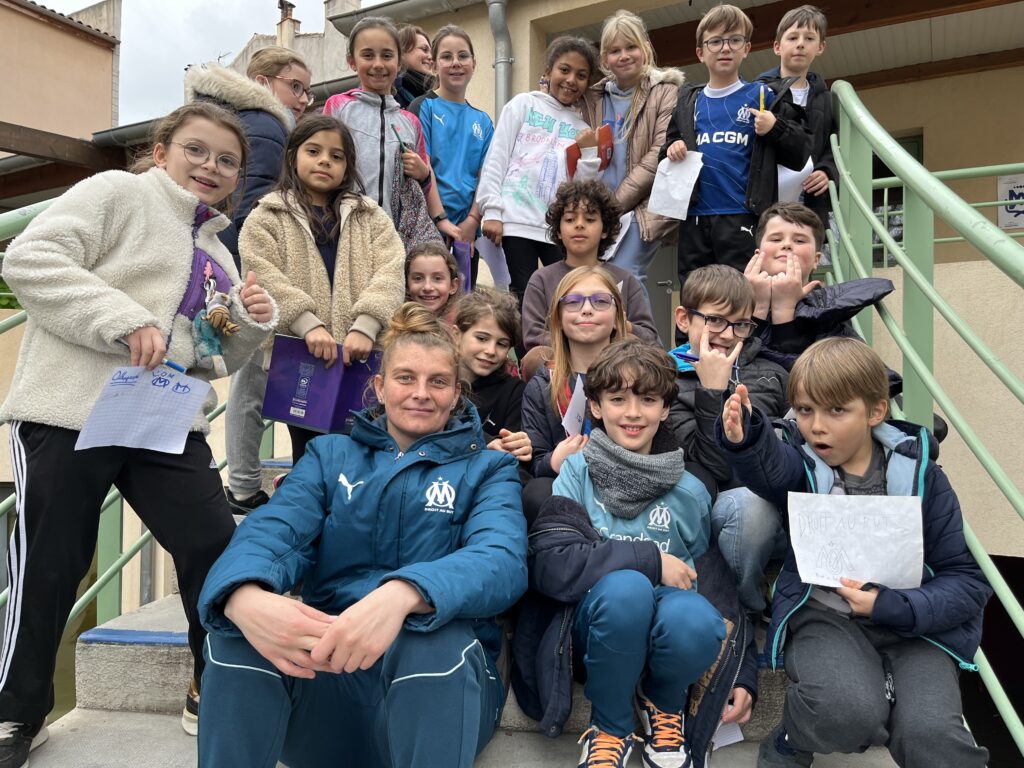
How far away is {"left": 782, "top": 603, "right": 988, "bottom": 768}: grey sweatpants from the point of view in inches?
58.9

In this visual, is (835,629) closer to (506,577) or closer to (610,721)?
(610,721)

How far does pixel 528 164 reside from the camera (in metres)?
3.62

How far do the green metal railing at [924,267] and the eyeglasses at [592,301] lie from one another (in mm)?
834

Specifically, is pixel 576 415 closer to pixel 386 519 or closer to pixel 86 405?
pixel 386 519

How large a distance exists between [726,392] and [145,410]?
4.89ft

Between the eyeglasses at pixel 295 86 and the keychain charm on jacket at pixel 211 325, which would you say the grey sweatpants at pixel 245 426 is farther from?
the eyeglasses at pixel 295 86

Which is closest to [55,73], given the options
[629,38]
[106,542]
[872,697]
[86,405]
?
[629,38]

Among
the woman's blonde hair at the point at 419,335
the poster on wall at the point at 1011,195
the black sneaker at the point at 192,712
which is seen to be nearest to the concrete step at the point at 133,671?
the black sneaker at the point at 192,712

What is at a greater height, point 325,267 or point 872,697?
point 325,267

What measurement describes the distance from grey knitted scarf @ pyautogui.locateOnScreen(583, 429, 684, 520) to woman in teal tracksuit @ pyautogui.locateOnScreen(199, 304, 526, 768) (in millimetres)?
239

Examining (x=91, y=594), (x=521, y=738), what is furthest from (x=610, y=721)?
(x=91, y=594)

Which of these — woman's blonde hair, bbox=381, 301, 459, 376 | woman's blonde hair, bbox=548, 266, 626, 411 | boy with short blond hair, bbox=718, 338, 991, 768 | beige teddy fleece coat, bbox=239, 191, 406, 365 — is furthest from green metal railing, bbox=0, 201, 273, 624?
boy with short blond hair, bbox=718, 338, 991, 768

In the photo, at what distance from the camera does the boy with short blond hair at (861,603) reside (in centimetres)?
154

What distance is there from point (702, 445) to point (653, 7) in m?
5.29
